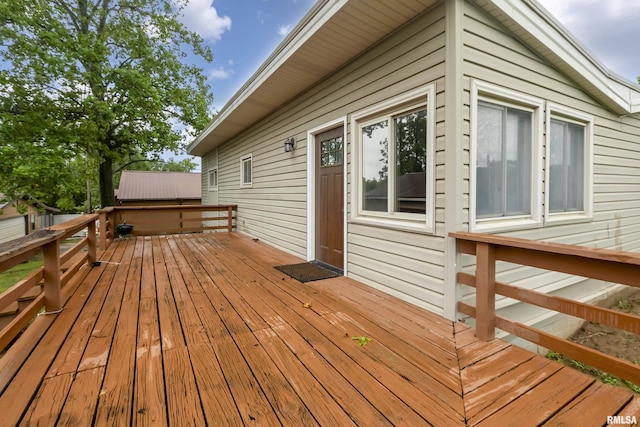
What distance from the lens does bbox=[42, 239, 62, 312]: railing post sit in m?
2.54

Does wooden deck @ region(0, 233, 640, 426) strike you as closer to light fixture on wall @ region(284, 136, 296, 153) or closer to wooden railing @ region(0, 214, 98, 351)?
wooden railing @ region(0, 214, 98, 351)

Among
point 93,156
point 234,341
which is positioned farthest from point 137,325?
point 93,156

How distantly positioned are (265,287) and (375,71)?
2677 millimetres

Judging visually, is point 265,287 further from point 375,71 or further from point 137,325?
point 375,71

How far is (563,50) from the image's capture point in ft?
10.3

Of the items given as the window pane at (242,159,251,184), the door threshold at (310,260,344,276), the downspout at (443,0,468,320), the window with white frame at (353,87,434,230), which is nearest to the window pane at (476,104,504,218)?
Answer: the downspout at (443,0,468,320)

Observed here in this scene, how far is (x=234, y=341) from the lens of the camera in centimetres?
210

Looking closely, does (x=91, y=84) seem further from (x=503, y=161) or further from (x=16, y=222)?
(x=16, y=222)

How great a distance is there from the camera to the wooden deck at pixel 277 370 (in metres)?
1.40

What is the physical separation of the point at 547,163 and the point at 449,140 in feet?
5.36

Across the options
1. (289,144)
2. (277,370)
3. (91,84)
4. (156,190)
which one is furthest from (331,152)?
(156,190)

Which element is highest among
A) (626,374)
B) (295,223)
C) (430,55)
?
(430,55)

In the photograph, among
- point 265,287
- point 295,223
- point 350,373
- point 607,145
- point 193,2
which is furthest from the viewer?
point 193,2

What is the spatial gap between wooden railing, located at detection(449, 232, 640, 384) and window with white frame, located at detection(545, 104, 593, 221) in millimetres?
1721
